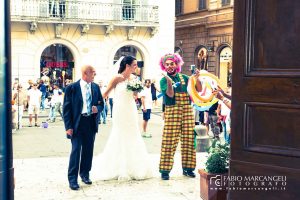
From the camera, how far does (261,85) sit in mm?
3373

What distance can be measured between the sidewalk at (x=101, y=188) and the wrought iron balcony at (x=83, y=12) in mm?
17893

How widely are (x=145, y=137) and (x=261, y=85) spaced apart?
930 cm

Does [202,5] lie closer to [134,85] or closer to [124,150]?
[134,85]

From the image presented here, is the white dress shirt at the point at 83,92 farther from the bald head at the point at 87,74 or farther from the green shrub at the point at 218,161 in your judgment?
the green shrub at the point at 218,161

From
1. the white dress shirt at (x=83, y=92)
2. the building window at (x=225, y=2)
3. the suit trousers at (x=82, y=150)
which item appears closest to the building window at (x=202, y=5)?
the building window at (x=225, y=2)

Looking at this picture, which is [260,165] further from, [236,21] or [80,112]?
[80,112]

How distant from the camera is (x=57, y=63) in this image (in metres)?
27.1

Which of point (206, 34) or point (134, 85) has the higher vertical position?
point (206, 34)

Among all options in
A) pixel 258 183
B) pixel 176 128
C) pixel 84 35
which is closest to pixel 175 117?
pixel 176 128

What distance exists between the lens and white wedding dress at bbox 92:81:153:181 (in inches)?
259

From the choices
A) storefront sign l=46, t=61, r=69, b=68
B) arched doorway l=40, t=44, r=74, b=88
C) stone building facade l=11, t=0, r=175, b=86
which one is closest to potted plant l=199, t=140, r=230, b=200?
stone building facade l=11, t=0, r=175, b=86

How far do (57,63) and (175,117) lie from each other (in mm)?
21634

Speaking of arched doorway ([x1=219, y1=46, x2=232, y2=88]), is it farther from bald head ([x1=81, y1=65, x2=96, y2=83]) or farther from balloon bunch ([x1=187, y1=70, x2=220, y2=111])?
bald head ([x1=81, y1=65, x2=96, y2=83])

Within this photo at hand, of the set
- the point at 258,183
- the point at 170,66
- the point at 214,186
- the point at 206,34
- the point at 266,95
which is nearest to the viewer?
the point at 266,95
